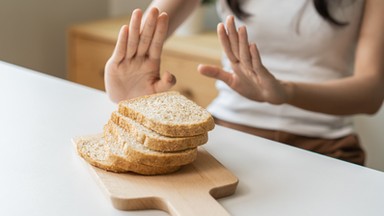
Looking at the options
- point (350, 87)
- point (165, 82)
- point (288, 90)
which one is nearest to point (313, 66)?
point (350, 87)

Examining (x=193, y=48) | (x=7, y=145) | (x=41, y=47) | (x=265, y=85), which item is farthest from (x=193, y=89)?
(x=7, y=145)

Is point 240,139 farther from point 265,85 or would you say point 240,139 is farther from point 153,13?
point 153,13

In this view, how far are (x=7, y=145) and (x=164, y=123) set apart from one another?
10.9 inches

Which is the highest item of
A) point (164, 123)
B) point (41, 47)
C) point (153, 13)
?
point (153, 13)

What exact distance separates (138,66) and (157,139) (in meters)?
0.33

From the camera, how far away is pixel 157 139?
2.96 ft

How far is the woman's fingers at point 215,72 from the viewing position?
1.16m

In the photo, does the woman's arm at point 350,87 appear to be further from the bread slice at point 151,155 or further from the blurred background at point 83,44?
the blurred background at point 83,44

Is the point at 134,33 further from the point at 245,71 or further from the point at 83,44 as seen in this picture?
the point at 83,44

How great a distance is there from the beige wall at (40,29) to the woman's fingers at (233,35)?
1852mm

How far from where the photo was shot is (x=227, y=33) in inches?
44.3

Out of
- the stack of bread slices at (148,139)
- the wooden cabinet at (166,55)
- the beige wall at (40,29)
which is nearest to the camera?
the stack of bread slices at (148,139)

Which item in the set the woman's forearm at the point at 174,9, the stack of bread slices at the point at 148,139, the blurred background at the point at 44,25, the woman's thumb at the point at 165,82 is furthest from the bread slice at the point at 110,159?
the blurred background at the point at 44,25

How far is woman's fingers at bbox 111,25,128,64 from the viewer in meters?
1.13
